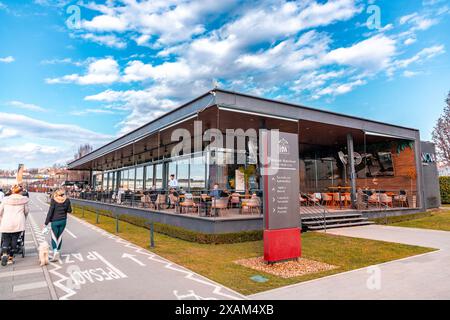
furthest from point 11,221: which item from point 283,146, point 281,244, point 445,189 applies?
point 445,189

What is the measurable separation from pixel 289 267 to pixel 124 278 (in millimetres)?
3434

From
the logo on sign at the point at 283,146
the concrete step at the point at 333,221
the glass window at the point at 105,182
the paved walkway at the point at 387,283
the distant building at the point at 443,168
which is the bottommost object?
the paved walkway at the point at 387,283

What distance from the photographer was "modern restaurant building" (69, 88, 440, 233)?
11.0 metres

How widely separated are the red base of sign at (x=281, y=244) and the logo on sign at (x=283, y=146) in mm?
1856

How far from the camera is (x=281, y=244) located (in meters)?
6.57

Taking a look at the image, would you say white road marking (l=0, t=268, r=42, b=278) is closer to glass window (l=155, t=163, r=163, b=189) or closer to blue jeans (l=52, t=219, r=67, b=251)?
blue jeans (l=52, t=219, r=67, b=251)

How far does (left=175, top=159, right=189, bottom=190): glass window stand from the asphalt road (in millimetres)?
6985

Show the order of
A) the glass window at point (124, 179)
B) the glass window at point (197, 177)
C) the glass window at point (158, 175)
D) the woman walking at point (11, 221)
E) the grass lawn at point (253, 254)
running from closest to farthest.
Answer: the grass lawn at point (253, 254) → the woman walking at point (11, 221) → the glass window at point (197, 177) → the glass window at point (158, 175) → the glass window at point (124, 179)

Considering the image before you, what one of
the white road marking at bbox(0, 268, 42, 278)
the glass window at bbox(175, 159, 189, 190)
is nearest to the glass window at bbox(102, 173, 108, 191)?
the glass window at bbox(175, 159, 189, 190)

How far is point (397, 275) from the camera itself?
17.9 feet

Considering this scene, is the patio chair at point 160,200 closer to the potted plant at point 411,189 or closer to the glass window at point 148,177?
the glass window at point 148,177

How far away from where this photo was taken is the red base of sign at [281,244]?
21.0ft

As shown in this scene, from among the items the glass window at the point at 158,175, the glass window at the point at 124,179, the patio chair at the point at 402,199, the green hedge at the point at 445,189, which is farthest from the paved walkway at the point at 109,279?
the green hedge at the point at 445,189
